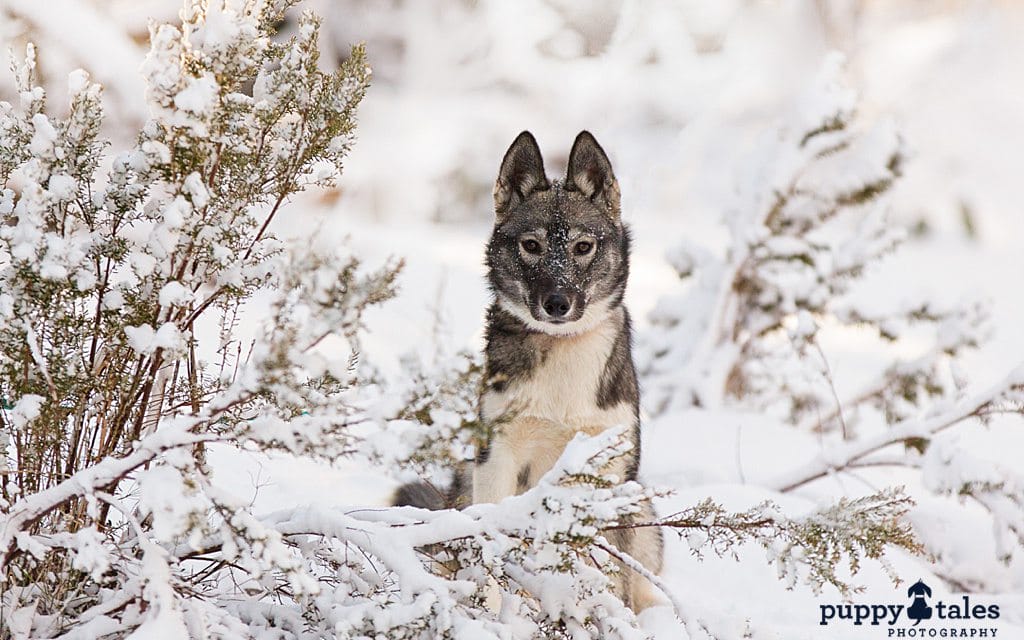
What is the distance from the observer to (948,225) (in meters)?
16.1

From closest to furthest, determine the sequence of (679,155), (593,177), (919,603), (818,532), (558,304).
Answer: (818,532)
(558,304)
(593,177)
(919,603)
(679,155)

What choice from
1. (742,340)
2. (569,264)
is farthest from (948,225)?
(569,264)

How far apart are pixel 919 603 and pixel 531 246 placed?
5.91ft

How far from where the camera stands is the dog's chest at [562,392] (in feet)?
10.3

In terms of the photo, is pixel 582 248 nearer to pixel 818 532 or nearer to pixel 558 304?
pixel 558 304

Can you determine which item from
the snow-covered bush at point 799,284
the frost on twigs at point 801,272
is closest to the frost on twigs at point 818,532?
the snow-covered bush at point 799,284

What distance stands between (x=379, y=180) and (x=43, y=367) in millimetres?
8764

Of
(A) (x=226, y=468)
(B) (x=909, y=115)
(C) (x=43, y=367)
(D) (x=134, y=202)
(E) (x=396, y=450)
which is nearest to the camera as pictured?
(E) (x=396, y=450)

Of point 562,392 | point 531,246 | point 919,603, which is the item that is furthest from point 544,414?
point 919,603

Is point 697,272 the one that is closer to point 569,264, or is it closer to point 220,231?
point 569,264

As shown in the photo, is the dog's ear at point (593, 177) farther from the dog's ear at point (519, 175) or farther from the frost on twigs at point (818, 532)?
the frost on twigs at point (818, 532)

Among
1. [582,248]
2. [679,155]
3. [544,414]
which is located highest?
[679,155]

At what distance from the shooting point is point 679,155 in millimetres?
11375

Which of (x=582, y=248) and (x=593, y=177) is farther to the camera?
(x=593, y=177)
